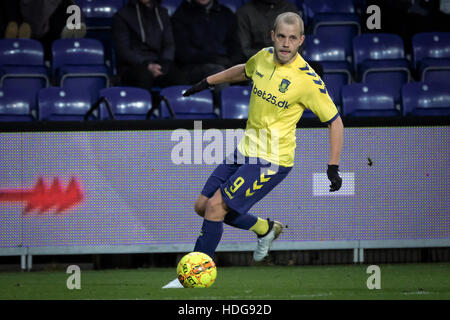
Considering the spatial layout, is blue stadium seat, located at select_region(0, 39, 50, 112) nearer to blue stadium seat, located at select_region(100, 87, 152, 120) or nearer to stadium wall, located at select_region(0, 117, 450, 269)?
blue stadium seat, located at select_region(100, 87, 152, 120)

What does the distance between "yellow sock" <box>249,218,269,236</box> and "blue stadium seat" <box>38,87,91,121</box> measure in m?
3.35

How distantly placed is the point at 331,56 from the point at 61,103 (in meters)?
3.86

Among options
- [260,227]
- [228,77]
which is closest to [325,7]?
[228,77]

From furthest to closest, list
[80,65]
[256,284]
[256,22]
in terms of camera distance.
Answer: [256,22] < [80,65] < [256,284]

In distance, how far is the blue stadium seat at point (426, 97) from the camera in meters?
9.34

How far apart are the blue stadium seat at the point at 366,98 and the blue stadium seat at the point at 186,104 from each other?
1.62m

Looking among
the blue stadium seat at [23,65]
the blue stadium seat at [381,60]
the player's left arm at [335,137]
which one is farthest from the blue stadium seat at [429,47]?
the blue stadium seat at [23,65]

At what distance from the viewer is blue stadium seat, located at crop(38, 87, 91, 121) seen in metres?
9.26

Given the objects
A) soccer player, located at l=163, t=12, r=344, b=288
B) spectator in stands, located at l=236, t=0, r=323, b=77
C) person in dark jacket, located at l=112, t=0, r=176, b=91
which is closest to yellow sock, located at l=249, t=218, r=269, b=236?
soccer player, located at l=163, t=12, r=344, b=288

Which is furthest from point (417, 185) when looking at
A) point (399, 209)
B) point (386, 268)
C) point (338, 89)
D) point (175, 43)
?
point (175, 43)

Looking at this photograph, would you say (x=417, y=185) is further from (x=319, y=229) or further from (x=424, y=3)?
(x=424, y=3)

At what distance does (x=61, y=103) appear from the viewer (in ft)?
30.5

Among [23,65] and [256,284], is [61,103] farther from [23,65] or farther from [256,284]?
[256,284]

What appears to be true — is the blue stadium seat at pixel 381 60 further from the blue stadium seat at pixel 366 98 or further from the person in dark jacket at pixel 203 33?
the person in dark jacket at pixel 203 33
